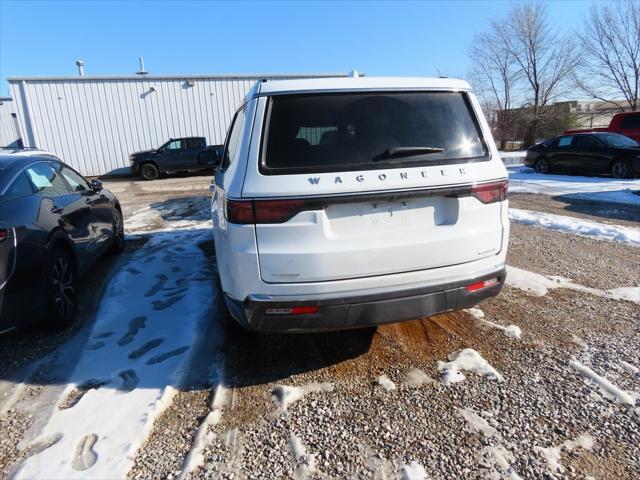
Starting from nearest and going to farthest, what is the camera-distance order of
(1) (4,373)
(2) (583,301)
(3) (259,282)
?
(3) (259,282), (1) (4,373), (2) (583,301)

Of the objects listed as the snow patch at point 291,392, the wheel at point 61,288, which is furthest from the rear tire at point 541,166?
the wheel at point 61,288

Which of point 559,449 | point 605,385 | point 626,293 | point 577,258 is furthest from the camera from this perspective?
point 577,258

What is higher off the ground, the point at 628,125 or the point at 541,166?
the point at 628,125

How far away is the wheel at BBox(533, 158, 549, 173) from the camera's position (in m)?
14.9

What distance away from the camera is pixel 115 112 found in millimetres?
19016

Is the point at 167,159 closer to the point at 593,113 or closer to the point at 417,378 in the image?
the point at 417,378

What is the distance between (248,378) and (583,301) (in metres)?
3.22

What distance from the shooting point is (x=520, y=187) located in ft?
39.3

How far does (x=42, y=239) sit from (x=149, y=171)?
15.6 m

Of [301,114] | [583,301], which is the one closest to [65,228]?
[301,114]

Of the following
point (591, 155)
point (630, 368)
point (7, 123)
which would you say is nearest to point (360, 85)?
point (630, 368)

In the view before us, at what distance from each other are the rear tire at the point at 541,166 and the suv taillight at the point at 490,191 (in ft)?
45.8

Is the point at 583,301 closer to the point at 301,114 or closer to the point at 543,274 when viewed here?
the point at 543,274

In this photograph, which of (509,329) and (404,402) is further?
(509,329)
